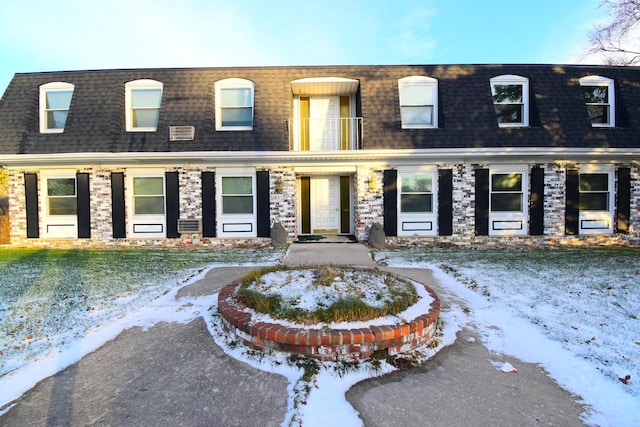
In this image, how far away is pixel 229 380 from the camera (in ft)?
9.50

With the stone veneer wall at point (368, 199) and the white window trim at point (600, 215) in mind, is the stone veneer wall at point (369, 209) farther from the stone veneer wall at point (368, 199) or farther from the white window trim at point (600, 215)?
the white window trim at point (600, 215)

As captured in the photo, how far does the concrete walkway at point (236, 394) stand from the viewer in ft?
7.95

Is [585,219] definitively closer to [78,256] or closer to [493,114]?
[493,114]

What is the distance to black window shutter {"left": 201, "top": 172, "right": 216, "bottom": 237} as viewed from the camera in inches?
416

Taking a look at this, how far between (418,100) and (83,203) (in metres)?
11.2

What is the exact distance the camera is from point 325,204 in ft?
39.4

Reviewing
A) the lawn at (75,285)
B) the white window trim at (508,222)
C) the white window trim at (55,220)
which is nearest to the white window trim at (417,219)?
the white window trim at (508,222)

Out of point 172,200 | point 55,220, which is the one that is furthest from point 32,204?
point 172,200

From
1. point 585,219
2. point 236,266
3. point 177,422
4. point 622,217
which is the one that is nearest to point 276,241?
point 236,266

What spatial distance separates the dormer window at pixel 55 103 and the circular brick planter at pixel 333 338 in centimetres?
1162

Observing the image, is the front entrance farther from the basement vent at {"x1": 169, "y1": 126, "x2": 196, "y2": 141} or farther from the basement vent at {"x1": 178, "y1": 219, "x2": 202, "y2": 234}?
the basement vent at {"x1": 169, "y1": 126, "x2": 196, "y2": 141}

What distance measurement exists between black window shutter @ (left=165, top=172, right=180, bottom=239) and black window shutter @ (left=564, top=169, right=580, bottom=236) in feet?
39.7

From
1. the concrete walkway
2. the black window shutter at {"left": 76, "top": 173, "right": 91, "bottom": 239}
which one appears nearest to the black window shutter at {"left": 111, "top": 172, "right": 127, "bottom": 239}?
the black window shutter at {"left": 76, "top": 173, "right": 91, "bottom": 239}

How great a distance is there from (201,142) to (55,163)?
4608 mm
